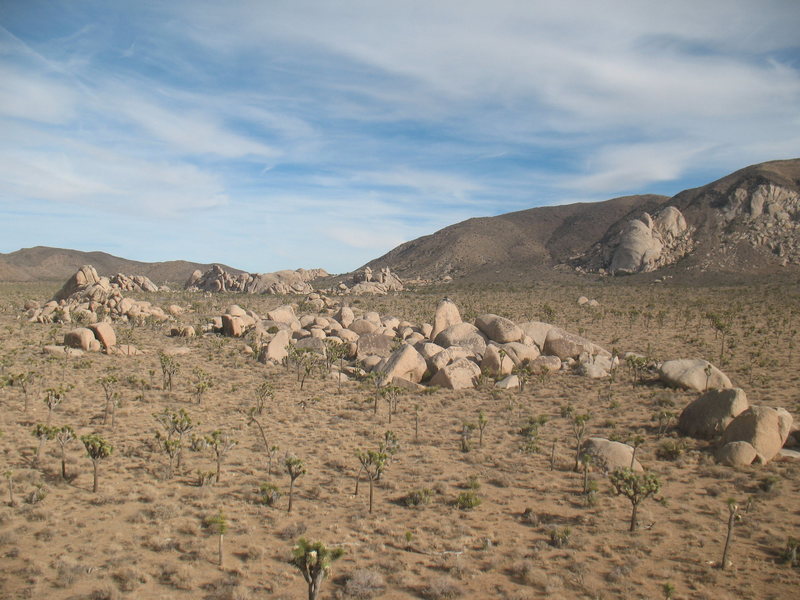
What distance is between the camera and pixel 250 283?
118 metres

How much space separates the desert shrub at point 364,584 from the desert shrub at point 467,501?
5432mm

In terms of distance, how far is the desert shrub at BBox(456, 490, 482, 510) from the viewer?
59.6 feet

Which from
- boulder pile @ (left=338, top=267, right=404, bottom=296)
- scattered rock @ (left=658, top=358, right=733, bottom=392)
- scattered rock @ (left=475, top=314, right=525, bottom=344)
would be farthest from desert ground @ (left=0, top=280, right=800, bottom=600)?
boulder pile @ (left=338, top=267, right=404, bottom=296)

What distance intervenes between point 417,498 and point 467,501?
1839 mm

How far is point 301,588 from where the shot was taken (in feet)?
43.8

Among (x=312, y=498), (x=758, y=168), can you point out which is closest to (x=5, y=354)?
(x=312, y=498)

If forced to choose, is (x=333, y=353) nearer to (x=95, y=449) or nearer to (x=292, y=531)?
(x=95, y=449)

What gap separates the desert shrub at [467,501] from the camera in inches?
715

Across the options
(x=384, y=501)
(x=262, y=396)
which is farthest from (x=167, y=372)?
(x=384, y=501)

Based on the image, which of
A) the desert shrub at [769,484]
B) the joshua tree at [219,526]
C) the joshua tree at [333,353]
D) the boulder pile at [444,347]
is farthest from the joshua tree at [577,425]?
the joshua tree at [333,353]

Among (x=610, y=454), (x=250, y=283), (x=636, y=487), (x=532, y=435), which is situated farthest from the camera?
(x=250, y=283)

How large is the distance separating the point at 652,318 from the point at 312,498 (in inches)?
2135

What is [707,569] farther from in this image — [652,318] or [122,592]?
[652,318]

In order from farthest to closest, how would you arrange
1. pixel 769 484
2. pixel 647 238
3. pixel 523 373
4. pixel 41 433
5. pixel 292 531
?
pixel 647 238
pixel 523 373
pixel 41 433
pixel 769 484
pixel 292 531
